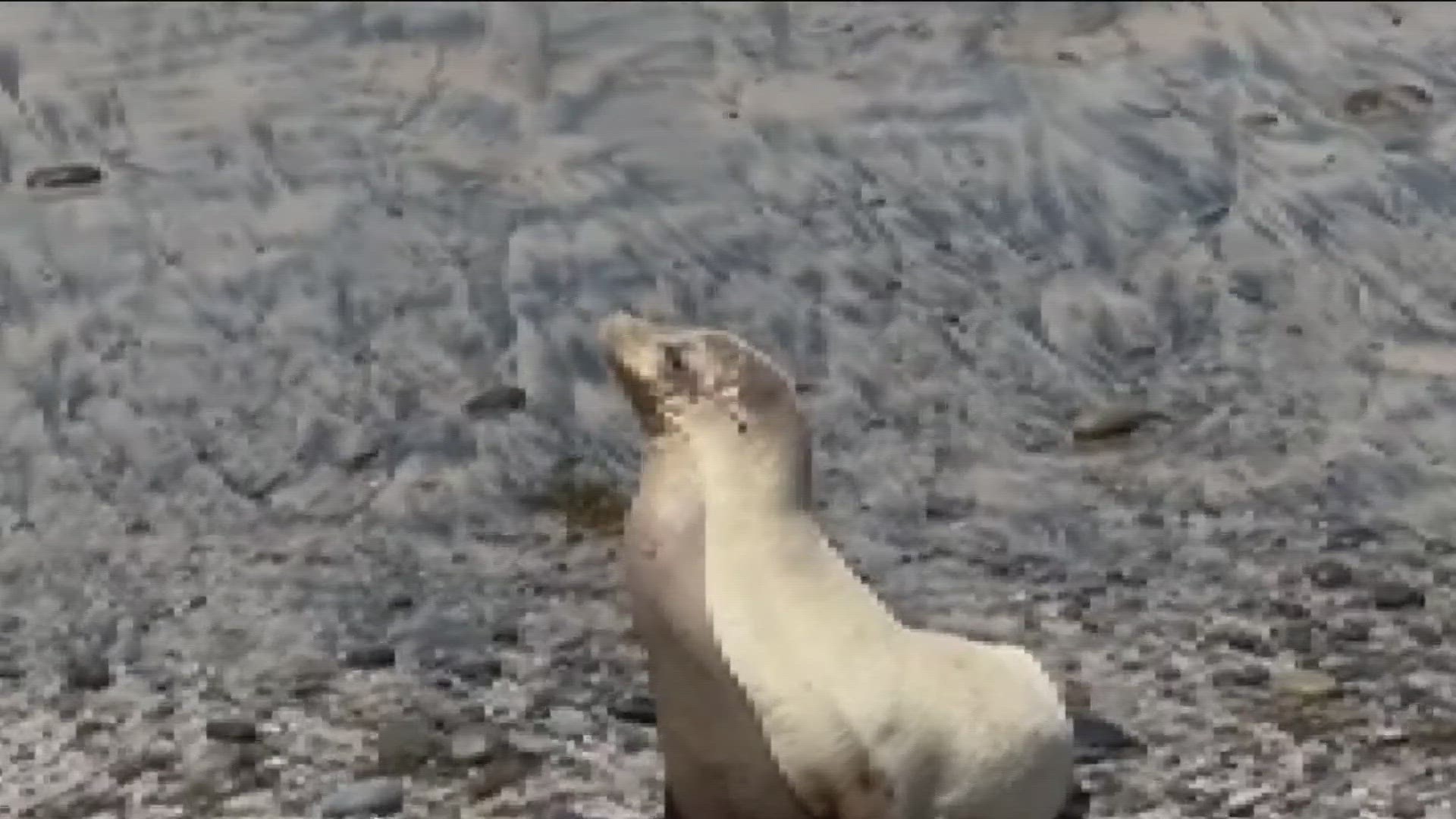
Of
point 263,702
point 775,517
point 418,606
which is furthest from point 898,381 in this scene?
point 775,517

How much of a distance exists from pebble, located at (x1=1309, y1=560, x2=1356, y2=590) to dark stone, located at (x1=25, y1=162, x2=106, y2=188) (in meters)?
2.71

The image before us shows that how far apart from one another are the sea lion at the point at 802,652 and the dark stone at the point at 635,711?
2.12 ft

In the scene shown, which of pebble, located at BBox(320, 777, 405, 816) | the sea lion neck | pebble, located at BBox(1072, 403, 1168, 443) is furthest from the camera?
→ pebble, located at BBox(1072, 403, 1168, 443)

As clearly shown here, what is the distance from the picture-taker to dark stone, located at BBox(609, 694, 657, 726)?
3379 millimetres

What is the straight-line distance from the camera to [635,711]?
3.40 m

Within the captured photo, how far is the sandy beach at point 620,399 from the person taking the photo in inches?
133

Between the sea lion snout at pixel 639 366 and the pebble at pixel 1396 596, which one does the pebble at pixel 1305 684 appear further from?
the sea lion snout at pixel 639 366

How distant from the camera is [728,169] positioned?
5.25 meters

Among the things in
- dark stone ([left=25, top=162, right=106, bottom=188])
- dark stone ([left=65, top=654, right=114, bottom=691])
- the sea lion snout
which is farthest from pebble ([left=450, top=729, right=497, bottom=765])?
dark stone ([left=25, top=162, right=106, bottom=188])

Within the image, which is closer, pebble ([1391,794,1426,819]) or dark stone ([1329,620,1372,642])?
pebble ([1391,794,1426,819])

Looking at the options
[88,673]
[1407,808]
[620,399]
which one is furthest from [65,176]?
[1407,808]

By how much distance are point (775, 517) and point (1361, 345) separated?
7.10 ft

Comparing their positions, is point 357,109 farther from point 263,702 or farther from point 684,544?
point 684,544

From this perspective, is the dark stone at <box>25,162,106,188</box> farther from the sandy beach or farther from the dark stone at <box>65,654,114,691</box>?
the dark stone at <box>65,654,114,691</box>
